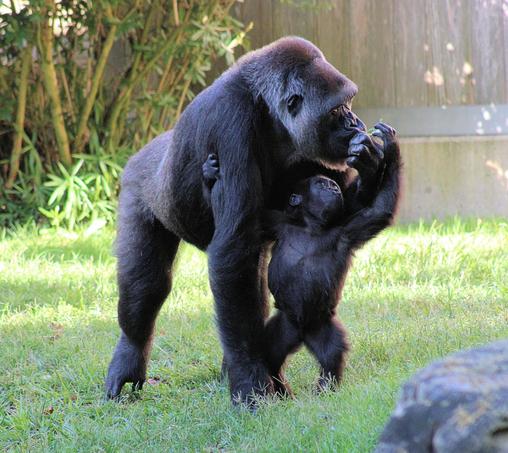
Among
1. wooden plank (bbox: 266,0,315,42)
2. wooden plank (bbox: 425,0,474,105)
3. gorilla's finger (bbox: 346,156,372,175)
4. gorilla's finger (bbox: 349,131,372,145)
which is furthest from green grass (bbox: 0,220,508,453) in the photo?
wooden plank (bbox: 266,0,315,42)

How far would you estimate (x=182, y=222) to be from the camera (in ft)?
15.7

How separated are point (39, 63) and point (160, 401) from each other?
509 centimetres

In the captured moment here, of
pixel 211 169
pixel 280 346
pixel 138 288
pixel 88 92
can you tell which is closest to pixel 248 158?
pixel 211 169

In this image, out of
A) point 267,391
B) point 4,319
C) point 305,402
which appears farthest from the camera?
point 4,319

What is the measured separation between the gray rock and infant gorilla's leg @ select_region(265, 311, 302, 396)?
6.43 feet

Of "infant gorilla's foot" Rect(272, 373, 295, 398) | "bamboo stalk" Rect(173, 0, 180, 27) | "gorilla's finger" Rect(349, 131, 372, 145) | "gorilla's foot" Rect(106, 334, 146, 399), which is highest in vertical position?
"bamboo stalk" Rect(173, 0, 180, 27)

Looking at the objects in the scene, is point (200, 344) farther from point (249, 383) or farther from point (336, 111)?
point (336, 111)

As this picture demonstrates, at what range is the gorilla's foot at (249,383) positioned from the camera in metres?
4.32

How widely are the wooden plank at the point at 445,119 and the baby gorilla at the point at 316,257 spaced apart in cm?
534

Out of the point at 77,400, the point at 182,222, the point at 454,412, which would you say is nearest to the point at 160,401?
the point at 77,400

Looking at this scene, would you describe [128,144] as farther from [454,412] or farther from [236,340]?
[454,412]

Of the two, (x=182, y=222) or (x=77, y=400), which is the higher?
(x=182, y=222)

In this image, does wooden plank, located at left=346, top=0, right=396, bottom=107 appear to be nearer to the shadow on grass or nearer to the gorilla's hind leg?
the shadow on grass

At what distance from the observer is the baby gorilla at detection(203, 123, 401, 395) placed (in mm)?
4219
